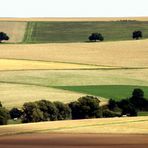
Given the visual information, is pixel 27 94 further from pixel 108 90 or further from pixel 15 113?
pixel 15 113

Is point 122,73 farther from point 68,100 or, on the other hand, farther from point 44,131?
point 44,131

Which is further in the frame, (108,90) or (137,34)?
(137,34)

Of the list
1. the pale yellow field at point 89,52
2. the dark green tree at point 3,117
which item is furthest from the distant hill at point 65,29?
the dark green tree at point 3,117

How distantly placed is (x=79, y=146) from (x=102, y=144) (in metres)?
1.57

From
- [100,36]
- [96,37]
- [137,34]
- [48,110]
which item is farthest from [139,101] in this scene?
[137,34]

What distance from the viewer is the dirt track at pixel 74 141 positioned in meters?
36.8

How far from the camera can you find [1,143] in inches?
1497

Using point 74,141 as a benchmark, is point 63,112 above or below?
above

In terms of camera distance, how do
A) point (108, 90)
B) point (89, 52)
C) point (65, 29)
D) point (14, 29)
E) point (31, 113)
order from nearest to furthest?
1. point (31, 113)
2. point (108, 90)
3. point (89, 52)
4. point (65, 29)
5. point (14, 29)

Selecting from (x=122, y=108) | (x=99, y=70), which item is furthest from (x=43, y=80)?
(x=122, y=108)

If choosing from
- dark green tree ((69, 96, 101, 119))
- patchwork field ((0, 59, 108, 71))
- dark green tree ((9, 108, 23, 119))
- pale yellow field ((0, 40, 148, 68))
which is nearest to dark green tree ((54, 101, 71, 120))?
dark green tree ((69, 96, 101, 119))

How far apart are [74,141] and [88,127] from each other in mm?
6537

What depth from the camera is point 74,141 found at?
38.6 meters

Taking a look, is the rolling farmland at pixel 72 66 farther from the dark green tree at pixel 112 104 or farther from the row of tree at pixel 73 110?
the dark green tree at pixel 112 104
